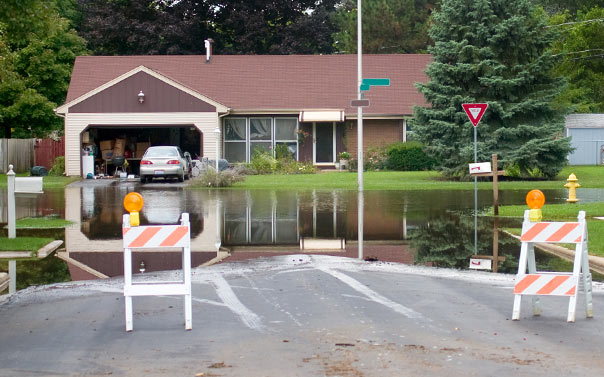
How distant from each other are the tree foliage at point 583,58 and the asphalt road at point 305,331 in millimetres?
41997

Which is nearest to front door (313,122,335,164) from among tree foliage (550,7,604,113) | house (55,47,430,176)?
house (55,47,430,176)

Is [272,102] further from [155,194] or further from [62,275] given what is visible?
[62,275]

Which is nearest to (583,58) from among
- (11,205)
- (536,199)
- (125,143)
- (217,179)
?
(125,143)

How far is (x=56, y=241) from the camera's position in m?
15.9

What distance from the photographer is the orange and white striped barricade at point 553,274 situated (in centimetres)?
886

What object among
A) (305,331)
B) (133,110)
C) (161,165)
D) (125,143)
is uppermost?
(133,110)

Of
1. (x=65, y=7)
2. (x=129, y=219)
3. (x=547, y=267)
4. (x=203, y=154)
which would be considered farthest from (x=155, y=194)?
(x=65, y=7)

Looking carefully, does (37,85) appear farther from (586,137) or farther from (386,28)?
(586,137)

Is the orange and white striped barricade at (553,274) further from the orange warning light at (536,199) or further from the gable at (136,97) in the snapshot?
the gable at (136,97)

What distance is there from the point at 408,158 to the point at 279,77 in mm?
7874

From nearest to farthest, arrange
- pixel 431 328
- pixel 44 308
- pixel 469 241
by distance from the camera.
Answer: pixel 431 328 → pixel 44 308 → pixel 469 241

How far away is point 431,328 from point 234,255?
6228 millimetres

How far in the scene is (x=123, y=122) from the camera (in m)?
38.7

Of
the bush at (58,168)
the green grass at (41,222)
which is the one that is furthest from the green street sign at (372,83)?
the bush at (58,168)
